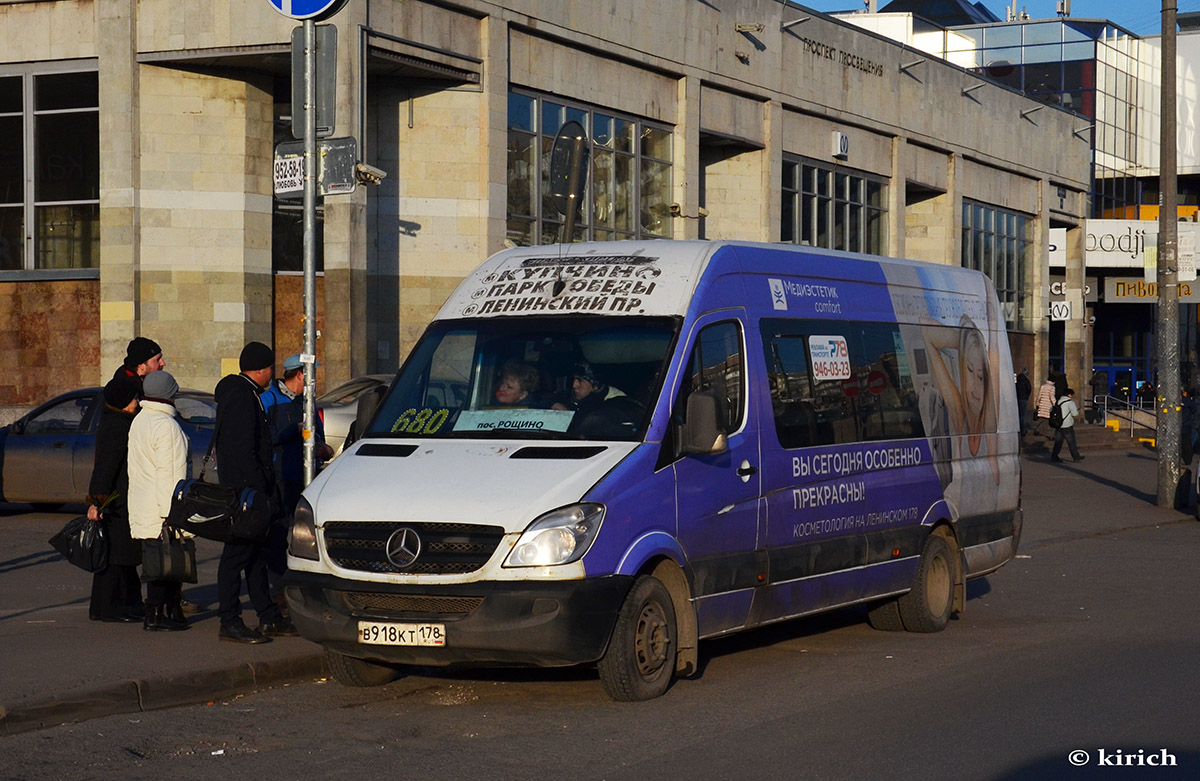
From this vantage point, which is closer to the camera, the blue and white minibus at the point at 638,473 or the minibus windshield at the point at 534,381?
the blue and white minibus at the point at 638,473

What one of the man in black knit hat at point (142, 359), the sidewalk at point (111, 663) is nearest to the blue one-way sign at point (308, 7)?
the man in black knit hat at point (142, 359)

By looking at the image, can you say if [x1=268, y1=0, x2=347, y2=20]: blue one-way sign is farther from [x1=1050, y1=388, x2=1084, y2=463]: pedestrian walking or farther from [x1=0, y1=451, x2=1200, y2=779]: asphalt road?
[x1=1050, y1=388, x2=1084, y2=463]: pedestrian walking

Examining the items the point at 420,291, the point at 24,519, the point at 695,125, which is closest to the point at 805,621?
the point at 24,519

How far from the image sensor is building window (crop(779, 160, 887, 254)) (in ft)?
122

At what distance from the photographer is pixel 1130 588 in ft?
44.7

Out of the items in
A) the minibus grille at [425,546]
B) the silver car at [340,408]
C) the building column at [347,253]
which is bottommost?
the minibus grille at [425,546]

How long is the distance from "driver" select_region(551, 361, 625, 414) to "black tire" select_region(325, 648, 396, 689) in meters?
1.77

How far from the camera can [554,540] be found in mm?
7609

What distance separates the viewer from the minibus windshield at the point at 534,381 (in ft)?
27.6

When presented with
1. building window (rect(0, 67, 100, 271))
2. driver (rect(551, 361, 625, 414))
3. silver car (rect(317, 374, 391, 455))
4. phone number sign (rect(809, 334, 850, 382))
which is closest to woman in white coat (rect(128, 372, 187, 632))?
driver (rect(551, 361, 625, 414))

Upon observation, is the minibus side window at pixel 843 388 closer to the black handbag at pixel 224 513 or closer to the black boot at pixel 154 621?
the black handbag at pixel 224 513

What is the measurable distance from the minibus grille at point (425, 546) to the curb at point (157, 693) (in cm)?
121

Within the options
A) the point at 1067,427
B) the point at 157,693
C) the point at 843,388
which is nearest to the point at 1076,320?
the point at 1067,427

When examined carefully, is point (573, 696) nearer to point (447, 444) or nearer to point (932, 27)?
point (447, 444)
